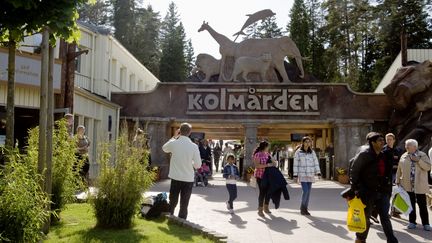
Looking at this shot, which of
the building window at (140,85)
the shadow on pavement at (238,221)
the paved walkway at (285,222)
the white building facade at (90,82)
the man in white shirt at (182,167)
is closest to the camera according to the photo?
the paved walkway at (285,222)

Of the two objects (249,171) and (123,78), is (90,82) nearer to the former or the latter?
(123,78)

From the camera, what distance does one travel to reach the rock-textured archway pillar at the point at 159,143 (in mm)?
20923

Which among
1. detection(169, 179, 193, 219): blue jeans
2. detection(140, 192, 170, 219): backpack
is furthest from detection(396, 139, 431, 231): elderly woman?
detection(140, 192, 170, 219): backpack

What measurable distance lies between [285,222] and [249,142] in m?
11.6

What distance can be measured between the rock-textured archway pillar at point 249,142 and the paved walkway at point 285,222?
7.00m

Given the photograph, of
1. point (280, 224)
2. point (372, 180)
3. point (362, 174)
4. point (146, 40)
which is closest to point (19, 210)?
point (362, 174)

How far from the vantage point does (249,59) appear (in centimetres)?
2161

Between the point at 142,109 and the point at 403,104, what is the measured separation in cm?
1144

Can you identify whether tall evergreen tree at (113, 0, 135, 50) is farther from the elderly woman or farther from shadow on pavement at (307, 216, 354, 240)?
the elderly woman

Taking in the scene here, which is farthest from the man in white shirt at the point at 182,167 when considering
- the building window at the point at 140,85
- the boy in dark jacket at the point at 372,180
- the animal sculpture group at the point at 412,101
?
the building window at the point at 140,85

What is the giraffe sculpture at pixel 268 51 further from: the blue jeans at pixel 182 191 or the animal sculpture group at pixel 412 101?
the blue jeans at pixel 182 191

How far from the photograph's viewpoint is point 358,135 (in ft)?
68.5

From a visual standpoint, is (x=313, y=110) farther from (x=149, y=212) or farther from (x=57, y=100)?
(x=149, y=212)

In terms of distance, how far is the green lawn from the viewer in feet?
21.9
